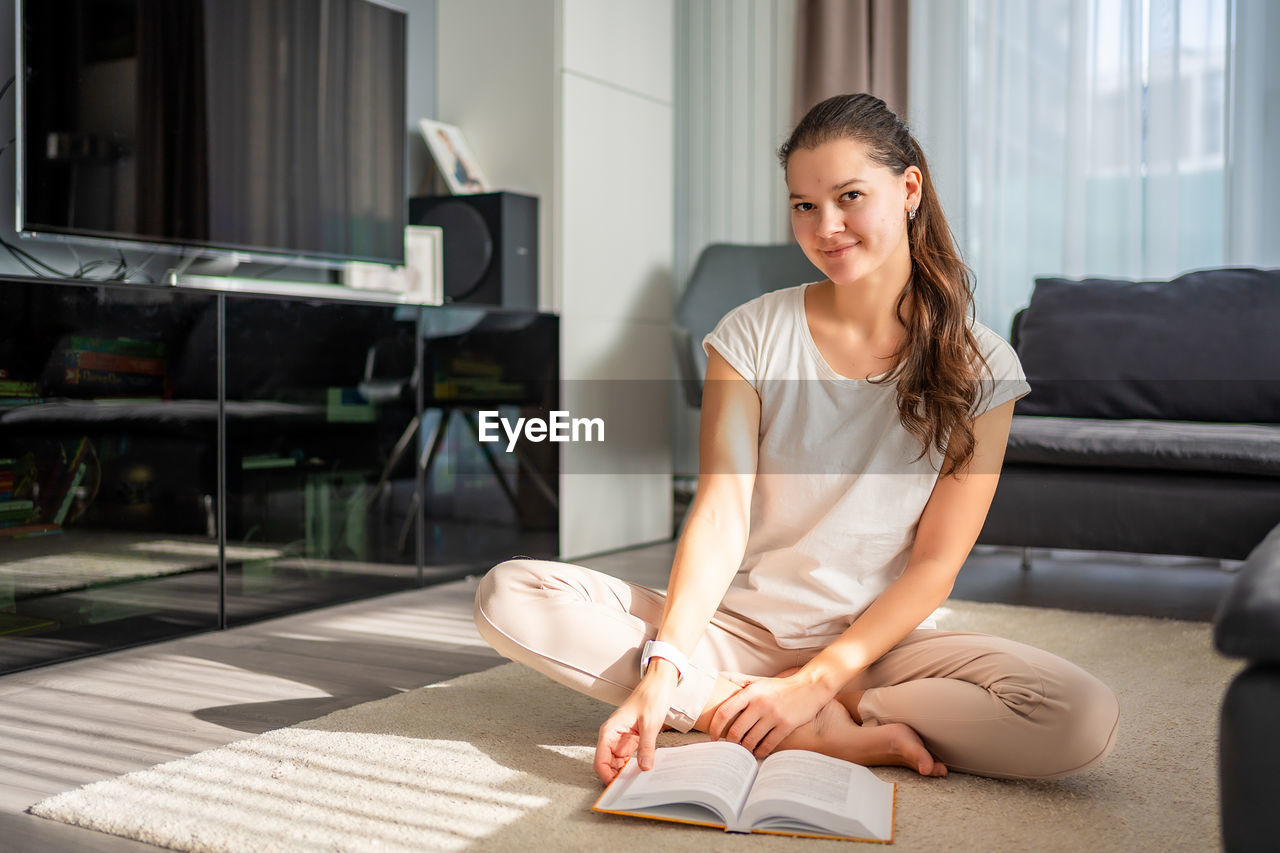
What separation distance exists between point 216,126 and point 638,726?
1826 millimetres

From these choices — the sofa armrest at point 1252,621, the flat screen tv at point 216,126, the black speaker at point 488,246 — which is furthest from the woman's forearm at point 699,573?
the black speaker at point 488,246

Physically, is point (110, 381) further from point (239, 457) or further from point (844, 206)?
point (844, 206)

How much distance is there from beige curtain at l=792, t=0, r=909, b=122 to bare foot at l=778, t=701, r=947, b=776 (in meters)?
2.62

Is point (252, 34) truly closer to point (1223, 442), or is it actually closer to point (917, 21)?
point (917, 21)

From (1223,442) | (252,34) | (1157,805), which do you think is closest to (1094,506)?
(1223,442)

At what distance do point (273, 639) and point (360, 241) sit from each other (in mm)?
1084

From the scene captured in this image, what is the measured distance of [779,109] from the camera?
3.84 metres

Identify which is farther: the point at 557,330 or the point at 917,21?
the point at 917,21

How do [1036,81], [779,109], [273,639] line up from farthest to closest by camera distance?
[779,109] → [1036,81] → [273,639]

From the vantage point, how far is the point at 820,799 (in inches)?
44.9

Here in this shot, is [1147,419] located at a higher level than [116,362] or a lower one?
lower

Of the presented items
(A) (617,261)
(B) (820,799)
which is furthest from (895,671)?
(A) (617,261)

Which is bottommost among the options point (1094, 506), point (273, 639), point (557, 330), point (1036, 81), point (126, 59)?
point (273, 639)

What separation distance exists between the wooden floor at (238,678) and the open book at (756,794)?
53 centimetres
